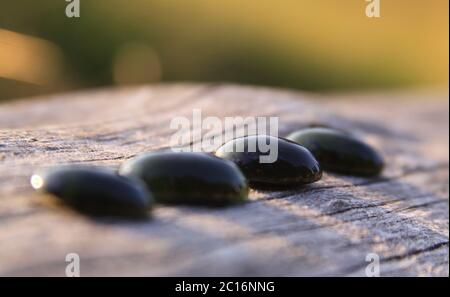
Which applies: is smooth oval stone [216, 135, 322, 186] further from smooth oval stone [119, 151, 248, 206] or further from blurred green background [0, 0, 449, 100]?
blurred green background [0, 0, 449, 100]

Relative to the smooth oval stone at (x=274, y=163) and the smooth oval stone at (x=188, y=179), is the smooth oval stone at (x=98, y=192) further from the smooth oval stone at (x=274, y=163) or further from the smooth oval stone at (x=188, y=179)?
the smooth oval stone at (x=274, y=163)

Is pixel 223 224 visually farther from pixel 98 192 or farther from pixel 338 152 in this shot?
pixel 338 152

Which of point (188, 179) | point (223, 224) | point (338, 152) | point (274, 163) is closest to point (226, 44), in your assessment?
point (338, 152)

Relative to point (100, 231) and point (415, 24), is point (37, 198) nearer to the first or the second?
point (100, 231)

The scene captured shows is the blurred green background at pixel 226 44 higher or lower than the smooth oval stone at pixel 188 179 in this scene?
higher

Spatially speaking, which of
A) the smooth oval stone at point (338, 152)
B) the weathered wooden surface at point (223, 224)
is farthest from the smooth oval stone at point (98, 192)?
the smooth oval stone at point (338, 152)
